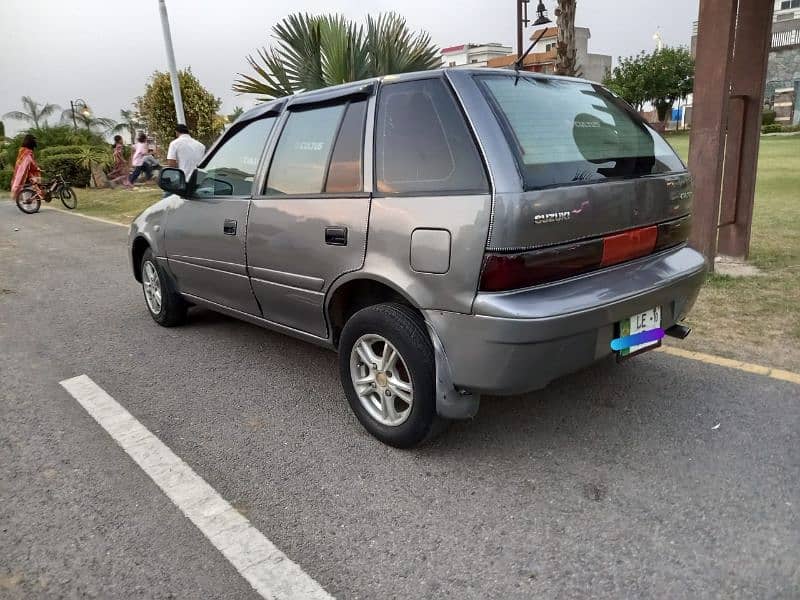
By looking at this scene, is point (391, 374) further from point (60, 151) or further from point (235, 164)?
point (60, 151)

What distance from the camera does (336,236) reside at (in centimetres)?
315

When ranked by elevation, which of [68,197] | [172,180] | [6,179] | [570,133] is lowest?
[68,197]

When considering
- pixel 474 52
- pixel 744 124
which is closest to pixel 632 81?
pixel 474 52

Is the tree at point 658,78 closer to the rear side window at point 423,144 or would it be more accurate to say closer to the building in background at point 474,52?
the building in background at point 474,52

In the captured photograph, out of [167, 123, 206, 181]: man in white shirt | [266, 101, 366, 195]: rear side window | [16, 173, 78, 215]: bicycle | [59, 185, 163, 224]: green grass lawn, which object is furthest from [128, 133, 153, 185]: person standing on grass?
[266, 101, 366, 195]: rear side window

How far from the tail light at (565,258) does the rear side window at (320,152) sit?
94 cm

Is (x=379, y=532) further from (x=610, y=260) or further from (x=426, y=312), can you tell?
(x=610, y=260)

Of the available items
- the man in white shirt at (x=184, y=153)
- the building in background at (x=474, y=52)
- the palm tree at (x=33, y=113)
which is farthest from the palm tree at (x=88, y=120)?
the building in background at (x=474, y=52)

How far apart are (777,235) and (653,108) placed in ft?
184

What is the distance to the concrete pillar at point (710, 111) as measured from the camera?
548 centimetres

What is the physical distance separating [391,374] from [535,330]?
806mm

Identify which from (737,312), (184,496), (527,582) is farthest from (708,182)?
(184,496)

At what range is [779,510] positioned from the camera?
2.44 metres

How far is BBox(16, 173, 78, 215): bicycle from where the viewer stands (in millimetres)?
15875
